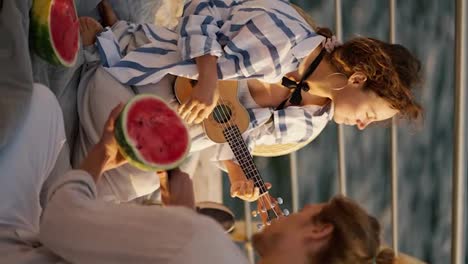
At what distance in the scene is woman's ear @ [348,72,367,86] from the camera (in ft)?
4.09

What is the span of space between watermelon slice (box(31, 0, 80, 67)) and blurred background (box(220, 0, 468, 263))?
45.9 inches

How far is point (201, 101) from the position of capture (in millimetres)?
1155

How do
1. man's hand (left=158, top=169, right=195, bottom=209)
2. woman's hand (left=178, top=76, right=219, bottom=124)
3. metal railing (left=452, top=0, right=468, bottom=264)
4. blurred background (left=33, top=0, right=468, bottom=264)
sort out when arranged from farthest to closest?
blurred background (left=33, top=0, right=468, bottom=264)
metal railing (left=452, top=0, right=468, bottom=264)
woman's hand (left=178, top=76, right=219, bottom=124)
man's hand (left=158, top=169, right=195, bottom=209)

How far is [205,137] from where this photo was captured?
4.13 feet

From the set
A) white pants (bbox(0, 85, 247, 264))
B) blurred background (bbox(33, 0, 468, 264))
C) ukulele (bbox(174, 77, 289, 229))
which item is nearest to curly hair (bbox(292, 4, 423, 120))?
ukulele (bbox(174, 77, 289, 229))

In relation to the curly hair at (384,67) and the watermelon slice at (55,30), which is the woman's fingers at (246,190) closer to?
the curly hair at (384,67)

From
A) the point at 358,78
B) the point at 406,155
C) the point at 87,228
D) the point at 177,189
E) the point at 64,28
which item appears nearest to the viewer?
the point at 87,228

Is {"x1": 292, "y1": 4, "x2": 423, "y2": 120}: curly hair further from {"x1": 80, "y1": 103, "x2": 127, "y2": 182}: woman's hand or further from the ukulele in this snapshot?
{"x1": 80, "y1": 103, "x2": 127, "y2": 182}: woman's hand

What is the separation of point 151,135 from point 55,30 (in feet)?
0.72

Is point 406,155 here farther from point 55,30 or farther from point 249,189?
point 55,30

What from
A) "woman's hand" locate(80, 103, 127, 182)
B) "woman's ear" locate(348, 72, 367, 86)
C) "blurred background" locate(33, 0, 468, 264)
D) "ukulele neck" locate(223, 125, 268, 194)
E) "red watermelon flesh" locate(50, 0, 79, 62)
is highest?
"red watermelon flesh" locate(50, 0, 79, 62)

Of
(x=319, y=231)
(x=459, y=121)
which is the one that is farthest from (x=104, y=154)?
(x=459, y=121)

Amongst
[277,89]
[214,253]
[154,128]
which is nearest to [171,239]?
[214,253]

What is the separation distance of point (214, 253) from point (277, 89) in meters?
0.66
